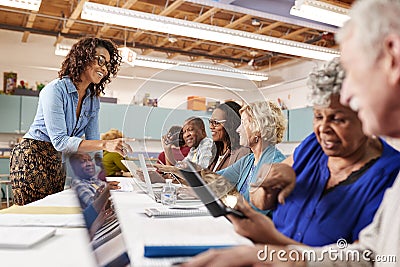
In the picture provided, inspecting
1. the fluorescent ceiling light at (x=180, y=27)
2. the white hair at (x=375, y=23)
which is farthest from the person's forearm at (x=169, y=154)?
the fluorescent ceiling light at (x=180, y=27)

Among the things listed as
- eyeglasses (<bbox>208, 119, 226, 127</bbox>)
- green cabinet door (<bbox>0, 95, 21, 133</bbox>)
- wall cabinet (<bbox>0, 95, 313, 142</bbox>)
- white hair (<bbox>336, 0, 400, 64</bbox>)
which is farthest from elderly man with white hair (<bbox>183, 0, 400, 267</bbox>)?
green cabinet door (<bbox>0, 95, 21, 133</bbox>)

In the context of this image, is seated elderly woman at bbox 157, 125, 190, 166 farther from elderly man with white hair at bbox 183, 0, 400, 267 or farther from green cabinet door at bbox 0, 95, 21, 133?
green cabinet door at bbox 0, 95, 21, 133

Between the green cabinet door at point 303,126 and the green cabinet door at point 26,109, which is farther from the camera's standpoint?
the green cabinet door at point 26,109

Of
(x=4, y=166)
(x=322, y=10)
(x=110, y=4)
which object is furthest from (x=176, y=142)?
(x=4, y=166)

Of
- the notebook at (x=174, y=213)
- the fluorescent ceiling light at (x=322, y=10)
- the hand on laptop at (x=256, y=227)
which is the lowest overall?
the notebook at (x=174, y=213)

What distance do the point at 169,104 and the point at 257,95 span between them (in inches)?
12.1

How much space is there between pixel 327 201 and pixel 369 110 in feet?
0.68

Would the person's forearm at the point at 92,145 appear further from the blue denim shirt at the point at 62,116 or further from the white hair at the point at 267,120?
the white hair at the point at 267,120

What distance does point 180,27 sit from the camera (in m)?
3.97

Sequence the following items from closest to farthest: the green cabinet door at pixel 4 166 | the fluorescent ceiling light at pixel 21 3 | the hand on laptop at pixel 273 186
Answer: the hand on laptop at pixel 273 186, the fluorescent ceiling light at pixel 21 3, the green cabinet door at pixel 4 166

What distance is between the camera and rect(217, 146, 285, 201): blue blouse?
80cm

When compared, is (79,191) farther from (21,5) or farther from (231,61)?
(231,61)

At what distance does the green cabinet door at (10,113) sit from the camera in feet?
21.8

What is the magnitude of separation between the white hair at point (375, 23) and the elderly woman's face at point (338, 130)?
0.46 feet
